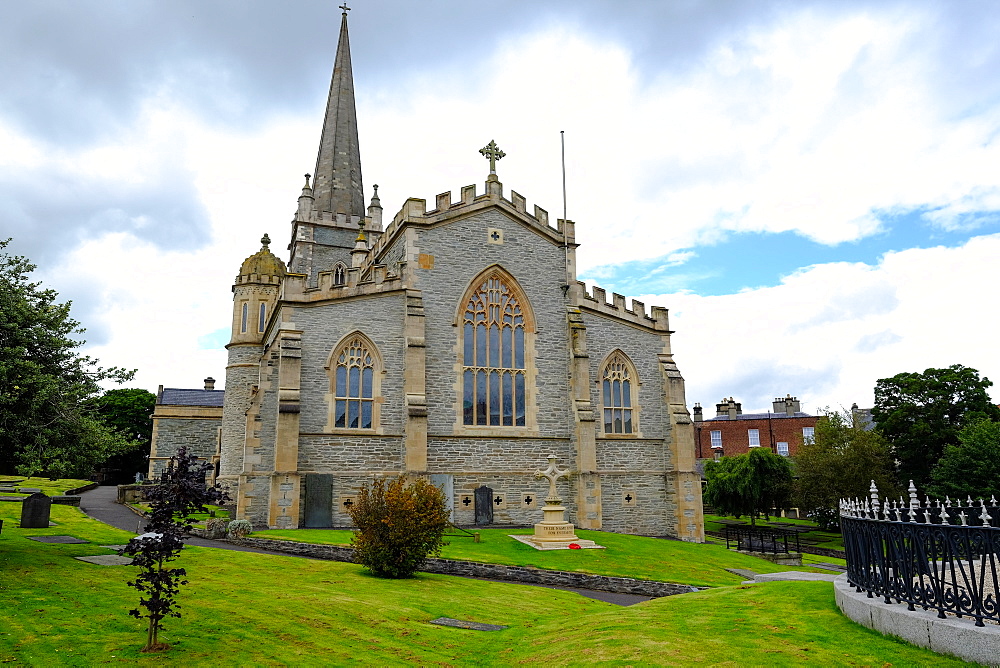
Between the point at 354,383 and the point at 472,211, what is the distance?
31.4 ft

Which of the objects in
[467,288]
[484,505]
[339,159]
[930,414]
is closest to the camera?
[484,505]

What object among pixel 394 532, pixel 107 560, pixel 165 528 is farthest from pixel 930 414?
pixel 165 528

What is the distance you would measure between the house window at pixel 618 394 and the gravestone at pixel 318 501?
12.9 m

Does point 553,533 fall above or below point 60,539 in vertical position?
below

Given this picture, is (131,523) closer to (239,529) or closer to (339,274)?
(239,529)

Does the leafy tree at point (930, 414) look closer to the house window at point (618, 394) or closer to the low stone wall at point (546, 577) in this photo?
the house window at point (618, 394)

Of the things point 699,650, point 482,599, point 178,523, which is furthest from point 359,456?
point 699,650

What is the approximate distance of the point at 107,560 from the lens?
14109mm

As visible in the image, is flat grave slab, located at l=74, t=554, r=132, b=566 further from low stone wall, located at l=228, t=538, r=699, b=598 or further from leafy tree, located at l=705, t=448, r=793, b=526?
leafy tree, located at l=705, t=448, r=793, b=526

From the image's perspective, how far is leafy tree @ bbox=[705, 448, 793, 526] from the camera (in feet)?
141

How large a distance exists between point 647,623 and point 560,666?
241 centimetres

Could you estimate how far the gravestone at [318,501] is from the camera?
984 inches

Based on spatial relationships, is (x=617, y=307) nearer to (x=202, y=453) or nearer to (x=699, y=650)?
(x=699, y=650)

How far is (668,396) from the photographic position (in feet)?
104
